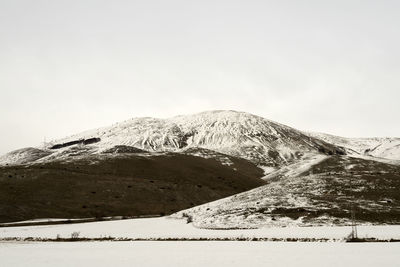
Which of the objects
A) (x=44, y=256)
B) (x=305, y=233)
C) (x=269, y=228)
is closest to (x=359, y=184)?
(x=269, y=228)

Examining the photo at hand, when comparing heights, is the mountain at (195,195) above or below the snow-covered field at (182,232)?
above

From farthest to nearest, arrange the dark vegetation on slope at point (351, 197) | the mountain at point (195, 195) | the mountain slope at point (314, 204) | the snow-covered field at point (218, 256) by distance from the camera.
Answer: the mountain at point (195, 195) → the dark vegetation on slope at point (351, 197) → the mountain slope at point (314, 204) → the snow-covered field at point (218, 256)

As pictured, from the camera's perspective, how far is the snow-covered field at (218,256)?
2356 cm

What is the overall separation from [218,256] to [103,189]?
2841 inches

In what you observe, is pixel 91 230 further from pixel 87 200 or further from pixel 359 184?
pixel 359 184

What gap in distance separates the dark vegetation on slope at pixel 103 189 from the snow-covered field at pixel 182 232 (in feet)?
66.0

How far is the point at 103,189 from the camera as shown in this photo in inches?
3743

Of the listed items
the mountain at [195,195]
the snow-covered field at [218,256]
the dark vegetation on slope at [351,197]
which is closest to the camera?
the snow-covered field at [218,256]

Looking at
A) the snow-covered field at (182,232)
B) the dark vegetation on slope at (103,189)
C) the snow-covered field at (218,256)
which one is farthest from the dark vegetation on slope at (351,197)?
the dark vegetation on slope at (103,189)

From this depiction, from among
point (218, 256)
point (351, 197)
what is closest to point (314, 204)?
point (351, 197)

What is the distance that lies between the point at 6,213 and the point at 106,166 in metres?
59.1

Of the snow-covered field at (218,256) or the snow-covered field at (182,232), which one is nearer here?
the snow-covered field at (218,256)

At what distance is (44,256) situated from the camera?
92.1ft

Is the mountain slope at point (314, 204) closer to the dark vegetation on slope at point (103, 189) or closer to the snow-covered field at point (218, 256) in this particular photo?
the dark vegetation on slope at point (103, 189)
